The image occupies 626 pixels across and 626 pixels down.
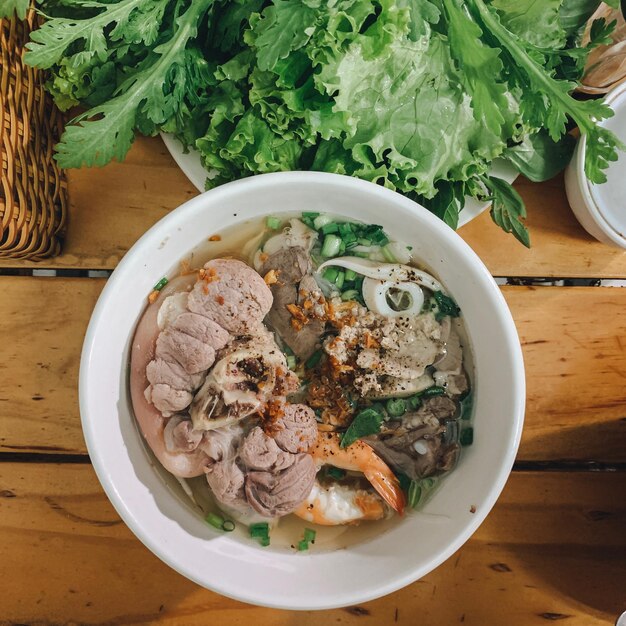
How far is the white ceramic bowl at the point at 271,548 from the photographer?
1033 mm

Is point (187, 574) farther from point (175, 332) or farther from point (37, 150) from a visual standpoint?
point (37, 150)

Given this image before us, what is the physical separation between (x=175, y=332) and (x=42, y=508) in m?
0.60

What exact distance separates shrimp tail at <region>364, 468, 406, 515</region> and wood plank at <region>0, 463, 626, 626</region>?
30cm

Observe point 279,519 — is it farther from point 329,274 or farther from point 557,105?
point 557,105

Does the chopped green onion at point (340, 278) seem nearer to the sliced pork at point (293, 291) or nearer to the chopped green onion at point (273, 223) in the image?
the sliced pork at point (293, 291)

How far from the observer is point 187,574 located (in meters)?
1.06

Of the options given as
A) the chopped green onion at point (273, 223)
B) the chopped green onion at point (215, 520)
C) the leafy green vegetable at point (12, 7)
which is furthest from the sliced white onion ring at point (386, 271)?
the leafy green vegetable at point (12, 7)

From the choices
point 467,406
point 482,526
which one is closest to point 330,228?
point 467,406

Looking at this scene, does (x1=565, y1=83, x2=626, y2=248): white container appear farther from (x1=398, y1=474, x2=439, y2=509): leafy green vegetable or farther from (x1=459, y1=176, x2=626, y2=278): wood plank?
(x1=398, y1=474, x2=439, y2=509): leafy green vegetable

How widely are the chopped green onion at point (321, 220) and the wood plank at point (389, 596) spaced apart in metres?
0.74

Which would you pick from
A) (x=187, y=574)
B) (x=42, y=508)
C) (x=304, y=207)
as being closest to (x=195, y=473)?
(x=187, y=574)

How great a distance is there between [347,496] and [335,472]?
0.06 m

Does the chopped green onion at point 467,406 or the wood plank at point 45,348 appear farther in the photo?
the wood plank at point 45,348

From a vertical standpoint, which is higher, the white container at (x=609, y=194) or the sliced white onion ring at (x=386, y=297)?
the white container at (x=609, y=194)
